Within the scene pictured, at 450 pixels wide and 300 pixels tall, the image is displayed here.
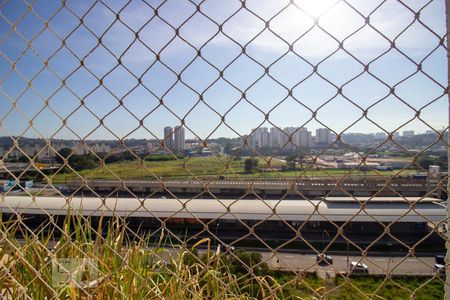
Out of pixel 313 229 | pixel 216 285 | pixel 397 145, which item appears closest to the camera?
pixel 397 145

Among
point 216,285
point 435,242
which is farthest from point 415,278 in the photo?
point 216,285

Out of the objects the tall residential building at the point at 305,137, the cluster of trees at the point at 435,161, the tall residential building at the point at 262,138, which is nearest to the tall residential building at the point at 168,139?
the tall residential building at the point at 262,138

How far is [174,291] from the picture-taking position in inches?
49.4

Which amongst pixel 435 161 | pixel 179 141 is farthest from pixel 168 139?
pixel 435 161

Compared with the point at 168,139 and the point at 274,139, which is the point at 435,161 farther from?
the point at 168,139

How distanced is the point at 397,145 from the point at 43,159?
1431 millimetres

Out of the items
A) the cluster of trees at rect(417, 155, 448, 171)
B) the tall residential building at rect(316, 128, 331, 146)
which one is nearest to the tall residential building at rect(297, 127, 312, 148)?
the tall residential building at rect(316, 128, 331, 146)

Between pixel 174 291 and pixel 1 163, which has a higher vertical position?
pixel 1 163

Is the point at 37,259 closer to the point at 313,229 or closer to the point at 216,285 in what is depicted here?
the point at 216,285

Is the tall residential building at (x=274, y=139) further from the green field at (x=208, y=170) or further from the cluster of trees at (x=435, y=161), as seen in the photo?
the cluster of trees at (x=435, y=161)

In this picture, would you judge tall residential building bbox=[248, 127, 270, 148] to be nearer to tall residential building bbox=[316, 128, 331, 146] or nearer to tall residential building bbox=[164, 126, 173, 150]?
tall residential building bbox=[316, 128, 331, 146]

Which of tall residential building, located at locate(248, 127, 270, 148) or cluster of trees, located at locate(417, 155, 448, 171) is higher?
tall residential building, located at locate(248, 127, 270, 148)

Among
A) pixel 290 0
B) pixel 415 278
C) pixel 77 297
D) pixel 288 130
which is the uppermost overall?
pixel 290 0

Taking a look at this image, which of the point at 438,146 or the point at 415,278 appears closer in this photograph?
the point at 438,146
